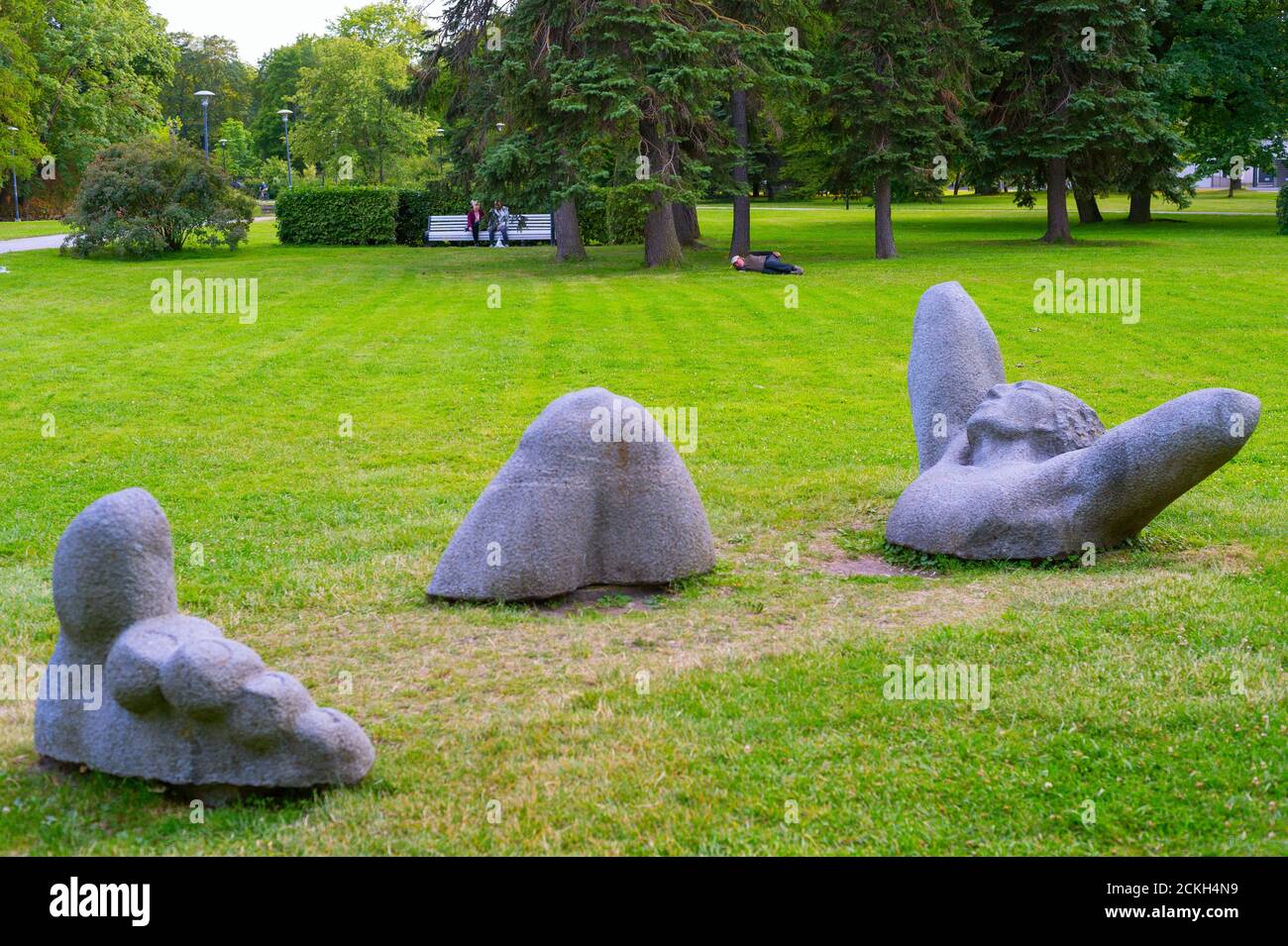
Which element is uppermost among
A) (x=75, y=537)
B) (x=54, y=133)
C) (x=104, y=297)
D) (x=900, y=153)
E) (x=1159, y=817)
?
(x=54, y=133)

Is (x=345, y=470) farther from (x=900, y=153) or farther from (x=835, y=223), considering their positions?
(x=835, y=223)

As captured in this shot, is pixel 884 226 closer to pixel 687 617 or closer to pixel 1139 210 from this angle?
pixel 1139 210

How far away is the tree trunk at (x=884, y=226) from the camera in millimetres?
31938

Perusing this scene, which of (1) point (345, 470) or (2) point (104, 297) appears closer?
(1) point (345, 470)

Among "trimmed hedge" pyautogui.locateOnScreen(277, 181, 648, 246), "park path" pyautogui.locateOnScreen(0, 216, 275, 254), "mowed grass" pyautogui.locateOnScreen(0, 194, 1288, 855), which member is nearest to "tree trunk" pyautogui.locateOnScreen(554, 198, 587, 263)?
"trimmed hedge" pyautogui.locateOnScreen(277, 181, 648, 246)

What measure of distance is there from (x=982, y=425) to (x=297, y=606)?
508 centimetres

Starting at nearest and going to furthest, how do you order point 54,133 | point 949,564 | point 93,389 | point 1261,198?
1. point 949,564
2. point 93,389
3. point 54,133
4. point 1261,198

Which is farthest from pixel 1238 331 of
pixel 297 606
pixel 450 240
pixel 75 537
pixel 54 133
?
pixel 54 133

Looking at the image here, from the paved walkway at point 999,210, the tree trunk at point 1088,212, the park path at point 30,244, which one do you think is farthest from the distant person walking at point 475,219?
the tree trunk at point 1088,212

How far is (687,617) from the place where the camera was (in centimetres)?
820

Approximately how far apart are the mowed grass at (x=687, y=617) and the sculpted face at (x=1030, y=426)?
2.89 feet

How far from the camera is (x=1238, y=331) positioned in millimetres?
19875

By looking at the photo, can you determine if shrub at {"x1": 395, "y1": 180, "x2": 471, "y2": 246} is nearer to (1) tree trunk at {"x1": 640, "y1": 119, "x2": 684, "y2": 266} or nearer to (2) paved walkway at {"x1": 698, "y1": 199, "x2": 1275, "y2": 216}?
(1) tree trunk at {"x1": 640, "y1": 119, "x2": 684, "y2": 266}

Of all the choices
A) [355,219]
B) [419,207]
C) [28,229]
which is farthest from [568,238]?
[28,229]
